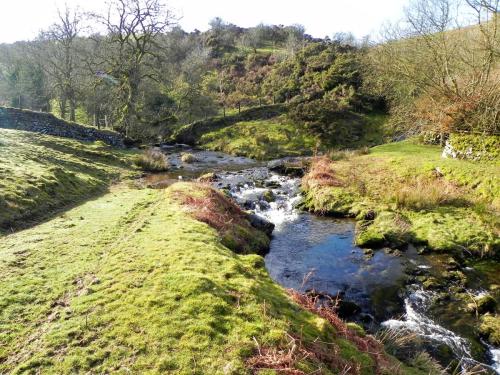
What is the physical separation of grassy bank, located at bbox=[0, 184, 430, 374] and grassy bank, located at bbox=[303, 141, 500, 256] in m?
9.51

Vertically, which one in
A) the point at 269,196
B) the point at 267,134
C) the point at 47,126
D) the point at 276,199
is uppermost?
the point at 47,126

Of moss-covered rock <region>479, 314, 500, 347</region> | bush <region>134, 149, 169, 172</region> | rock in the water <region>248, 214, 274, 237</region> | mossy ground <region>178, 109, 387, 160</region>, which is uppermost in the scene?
mossy ground <region>178, 109, 387, 160</region>

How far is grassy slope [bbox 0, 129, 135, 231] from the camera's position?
15.6 metres

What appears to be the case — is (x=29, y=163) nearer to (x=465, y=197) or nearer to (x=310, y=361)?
(x=310, y=361)

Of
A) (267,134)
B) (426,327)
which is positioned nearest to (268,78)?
(267,134)

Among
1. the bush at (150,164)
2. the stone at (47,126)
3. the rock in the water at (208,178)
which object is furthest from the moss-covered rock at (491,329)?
the stone at (47,126)

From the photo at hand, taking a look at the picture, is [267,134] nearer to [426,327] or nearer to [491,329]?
[426,327]

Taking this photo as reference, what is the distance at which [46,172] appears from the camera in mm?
19688

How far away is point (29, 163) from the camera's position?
68.0ft

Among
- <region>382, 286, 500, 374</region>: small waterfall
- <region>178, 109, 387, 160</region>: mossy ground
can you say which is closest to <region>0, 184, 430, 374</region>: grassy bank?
<region>382, 286, 500, 374</region>: small waterfall

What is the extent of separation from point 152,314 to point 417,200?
56.4 ft

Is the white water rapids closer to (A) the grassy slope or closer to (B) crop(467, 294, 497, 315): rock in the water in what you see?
(B) crop(467, 294, 497, 315): rock in the water

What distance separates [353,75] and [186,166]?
35.0 meters

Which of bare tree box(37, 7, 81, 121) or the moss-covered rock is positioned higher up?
bare tree box(37, 7, 81, 121)
